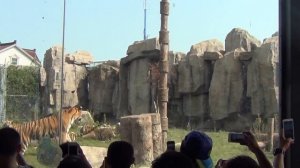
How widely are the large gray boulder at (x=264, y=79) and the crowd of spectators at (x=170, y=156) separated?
13.1m

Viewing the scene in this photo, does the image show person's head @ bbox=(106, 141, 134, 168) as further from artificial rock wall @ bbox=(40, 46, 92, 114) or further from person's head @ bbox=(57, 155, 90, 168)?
artificial rock wall @ bbox=(40, 46, 92, 114)

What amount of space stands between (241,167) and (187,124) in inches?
603

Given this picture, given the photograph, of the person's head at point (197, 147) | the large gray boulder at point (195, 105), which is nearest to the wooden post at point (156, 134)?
the person's head at point (197, 147)

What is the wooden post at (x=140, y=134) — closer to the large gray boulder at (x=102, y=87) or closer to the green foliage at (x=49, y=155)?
the green foliage at (x=49, y=155)

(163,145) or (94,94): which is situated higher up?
(94,94)

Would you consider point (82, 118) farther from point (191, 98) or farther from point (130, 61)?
point (191, 98)

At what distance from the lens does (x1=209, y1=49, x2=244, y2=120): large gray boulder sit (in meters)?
16.2

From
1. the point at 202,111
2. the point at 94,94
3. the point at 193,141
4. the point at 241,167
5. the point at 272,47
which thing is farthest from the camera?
the point at 94,94

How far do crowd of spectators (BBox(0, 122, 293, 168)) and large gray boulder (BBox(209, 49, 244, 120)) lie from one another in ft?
45.5

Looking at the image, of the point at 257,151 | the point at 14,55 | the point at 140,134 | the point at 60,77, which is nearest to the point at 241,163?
the point at 257,151

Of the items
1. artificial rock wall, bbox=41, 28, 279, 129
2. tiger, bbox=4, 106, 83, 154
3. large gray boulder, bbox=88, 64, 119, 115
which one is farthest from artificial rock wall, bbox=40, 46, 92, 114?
tiger, bbox=4, 106, 83, 154

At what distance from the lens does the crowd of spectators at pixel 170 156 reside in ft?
5.51

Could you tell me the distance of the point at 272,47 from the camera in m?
15.2

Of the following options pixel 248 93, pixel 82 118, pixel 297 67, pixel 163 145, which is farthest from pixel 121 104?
pixel 297 67
